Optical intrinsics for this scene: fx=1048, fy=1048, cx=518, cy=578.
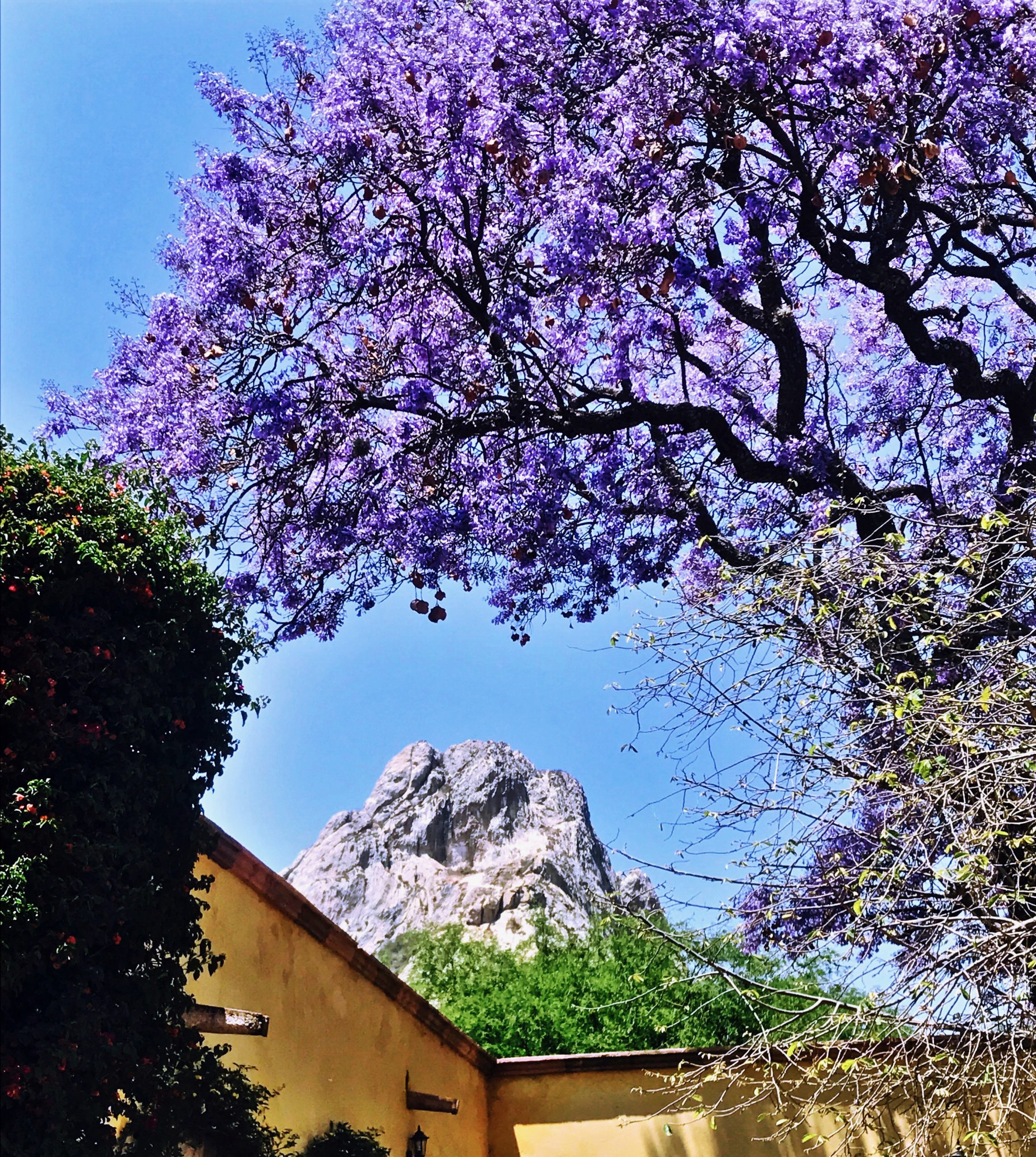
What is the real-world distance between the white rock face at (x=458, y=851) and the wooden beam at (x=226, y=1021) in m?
24.0

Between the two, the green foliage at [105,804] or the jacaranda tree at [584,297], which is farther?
the jacaranda tree at [584,297]

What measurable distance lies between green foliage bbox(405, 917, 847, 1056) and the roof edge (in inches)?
93.3

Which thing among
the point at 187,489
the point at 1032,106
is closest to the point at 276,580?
the point at 187,489

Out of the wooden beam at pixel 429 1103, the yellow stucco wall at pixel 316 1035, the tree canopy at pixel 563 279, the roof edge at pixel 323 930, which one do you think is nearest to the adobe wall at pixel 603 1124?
the roof edge at pixel 323 930

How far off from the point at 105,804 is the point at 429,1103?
4.48m

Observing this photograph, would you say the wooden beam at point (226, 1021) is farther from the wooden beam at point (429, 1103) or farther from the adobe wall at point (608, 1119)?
the adobe wall at point (608, 1119)

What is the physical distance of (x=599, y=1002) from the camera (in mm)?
11570

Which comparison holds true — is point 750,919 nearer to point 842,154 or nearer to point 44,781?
point 44,781

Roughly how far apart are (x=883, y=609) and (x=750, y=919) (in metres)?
1.64

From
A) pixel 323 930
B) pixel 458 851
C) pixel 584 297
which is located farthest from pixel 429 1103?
pixel 458 851

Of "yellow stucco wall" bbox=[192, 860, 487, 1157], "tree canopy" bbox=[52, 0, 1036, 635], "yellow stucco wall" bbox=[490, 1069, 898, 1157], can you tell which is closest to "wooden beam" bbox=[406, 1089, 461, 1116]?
"yellow stucco wall" bbox=[192, 860, 487, 1157]

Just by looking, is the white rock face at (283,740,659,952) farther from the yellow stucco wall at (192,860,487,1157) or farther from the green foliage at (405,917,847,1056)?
the yellow stucco wall at (192,860,487,1157)

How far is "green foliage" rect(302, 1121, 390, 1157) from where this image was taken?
578cm

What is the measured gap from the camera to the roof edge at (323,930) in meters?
5.17
